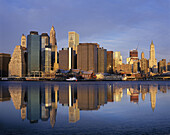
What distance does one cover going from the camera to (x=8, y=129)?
22.8m

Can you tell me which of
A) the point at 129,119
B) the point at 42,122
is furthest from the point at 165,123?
the point at 42,122

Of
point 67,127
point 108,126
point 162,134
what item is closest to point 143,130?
point 162,134

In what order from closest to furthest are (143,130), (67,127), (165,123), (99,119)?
(143,130) < (67,127) < (165,123) < (99,119)

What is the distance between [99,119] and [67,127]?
6.14 metres

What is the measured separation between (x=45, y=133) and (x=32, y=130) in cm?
211

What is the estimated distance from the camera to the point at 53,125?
24.4 meters

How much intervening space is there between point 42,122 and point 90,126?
650 centimetres

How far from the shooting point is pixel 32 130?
72.6 ft

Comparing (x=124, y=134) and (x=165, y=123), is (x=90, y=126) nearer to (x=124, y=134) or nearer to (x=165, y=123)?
(x=124, y=134)

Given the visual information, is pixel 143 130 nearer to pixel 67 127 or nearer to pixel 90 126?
pixel 90 126

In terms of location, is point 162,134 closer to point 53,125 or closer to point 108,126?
point 108,126

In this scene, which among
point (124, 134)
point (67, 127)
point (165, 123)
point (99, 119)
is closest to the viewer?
point (124, 134)

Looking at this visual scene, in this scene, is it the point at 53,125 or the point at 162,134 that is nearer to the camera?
the point at 162,134

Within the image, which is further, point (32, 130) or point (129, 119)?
point (129, 119)
